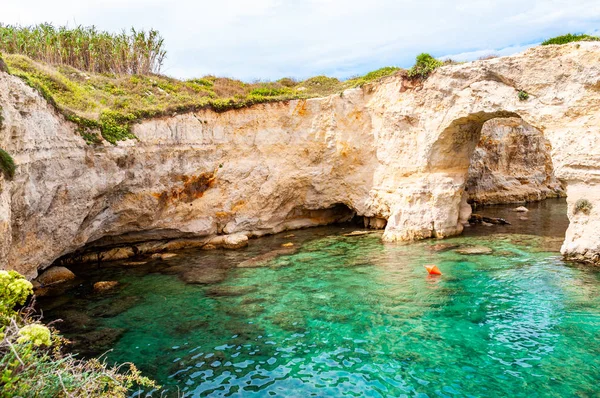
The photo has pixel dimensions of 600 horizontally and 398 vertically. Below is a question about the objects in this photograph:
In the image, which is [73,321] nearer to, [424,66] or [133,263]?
[133,263]

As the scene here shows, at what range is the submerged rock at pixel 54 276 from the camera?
17.7m

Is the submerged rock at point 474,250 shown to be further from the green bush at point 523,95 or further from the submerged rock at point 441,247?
the green bush at point 523,95

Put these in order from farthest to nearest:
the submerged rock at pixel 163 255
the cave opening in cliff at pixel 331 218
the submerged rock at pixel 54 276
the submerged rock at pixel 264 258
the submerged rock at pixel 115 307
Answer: the cave opening in cliff at pixel 331 218 < the submerged rock at pixel 163 255 < the submerged rock at pixel 264 258 < the submerged rock at pixel 54 276 < the submerged rock at pixel 115 307

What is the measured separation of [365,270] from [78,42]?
3264 cm

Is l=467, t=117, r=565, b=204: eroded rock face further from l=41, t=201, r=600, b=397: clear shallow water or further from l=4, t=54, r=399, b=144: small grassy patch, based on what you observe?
l=41, t=201, r=600, b=397: clear shallow water

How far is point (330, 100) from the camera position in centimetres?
2591

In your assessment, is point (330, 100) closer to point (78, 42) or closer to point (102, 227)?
point (102, 227)

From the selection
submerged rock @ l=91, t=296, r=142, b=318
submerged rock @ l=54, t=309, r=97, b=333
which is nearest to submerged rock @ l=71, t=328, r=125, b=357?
submerged rock @ l=54, t=309, r=97, b=333

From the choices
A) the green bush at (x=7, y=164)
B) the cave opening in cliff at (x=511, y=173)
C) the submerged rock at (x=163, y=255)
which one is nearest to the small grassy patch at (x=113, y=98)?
the green bush at (x=7, y=164)

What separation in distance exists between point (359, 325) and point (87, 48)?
36593 mm

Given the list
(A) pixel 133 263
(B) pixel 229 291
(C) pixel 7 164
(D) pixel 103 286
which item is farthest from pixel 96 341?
(A) pixel 133 263

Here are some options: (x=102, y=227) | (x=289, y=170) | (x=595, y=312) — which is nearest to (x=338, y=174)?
(x=289, y=170)

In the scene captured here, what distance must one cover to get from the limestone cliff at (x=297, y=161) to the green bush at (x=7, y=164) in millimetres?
359

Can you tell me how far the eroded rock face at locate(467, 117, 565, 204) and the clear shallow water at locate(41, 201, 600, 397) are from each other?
63.9ft
